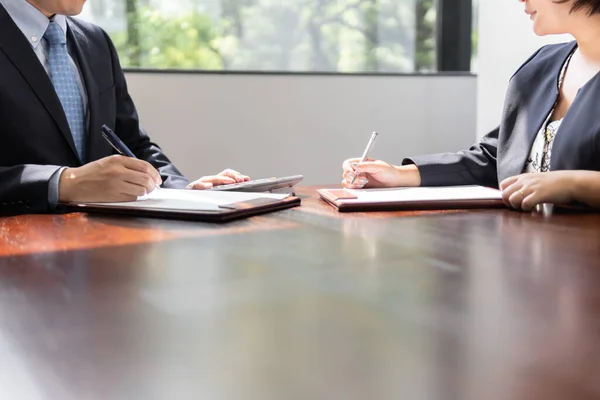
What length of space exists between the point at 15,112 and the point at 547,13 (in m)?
1.26

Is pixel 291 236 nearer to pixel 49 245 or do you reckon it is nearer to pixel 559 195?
pixel 49 245

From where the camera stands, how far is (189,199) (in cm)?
121

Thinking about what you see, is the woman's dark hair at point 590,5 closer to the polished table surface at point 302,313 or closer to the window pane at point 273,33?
the polished table surface at point 302,313

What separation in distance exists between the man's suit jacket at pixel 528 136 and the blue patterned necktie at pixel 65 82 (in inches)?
31.9

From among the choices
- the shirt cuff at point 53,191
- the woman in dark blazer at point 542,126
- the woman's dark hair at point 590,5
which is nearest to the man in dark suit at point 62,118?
the shirt cuff at point 53,191

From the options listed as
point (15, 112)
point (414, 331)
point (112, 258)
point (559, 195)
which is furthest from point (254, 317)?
point (15, 112)

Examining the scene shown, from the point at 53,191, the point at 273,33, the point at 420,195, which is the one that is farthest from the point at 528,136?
the point at 273,33

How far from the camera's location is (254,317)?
55 centimetres

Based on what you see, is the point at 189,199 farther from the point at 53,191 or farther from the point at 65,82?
the point at 65,82

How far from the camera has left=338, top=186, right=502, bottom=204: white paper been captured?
3.93ft

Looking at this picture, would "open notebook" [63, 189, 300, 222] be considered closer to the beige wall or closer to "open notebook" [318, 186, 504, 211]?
"open notebook" [318, 186, 504, 211]

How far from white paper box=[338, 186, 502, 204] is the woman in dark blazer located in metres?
0.09

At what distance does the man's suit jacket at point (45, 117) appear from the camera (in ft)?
4.08

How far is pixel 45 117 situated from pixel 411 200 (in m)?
0.86
